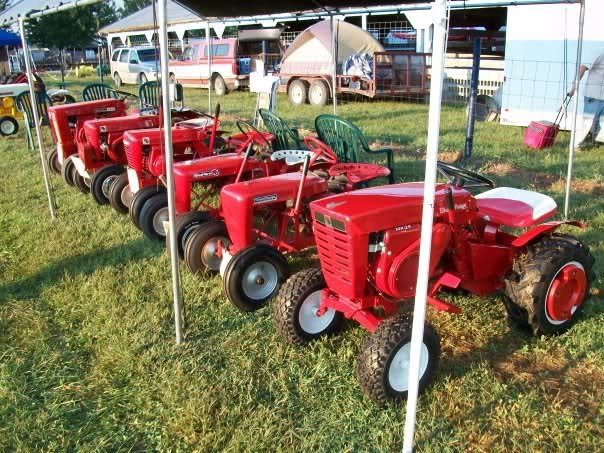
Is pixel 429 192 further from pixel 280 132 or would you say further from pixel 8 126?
pixel 8 126

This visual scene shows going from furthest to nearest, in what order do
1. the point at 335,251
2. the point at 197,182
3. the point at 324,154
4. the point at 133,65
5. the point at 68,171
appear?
the point at 133,65
the point at 68,171
the point at 324,154
the point at 197,182
the point at 335,251

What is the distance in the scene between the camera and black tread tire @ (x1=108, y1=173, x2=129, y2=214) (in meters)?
5.66

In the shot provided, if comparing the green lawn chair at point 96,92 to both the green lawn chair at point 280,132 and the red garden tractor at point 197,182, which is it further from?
the red garden tractor at point 197,182

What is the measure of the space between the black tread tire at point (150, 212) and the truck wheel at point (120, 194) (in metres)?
0.90

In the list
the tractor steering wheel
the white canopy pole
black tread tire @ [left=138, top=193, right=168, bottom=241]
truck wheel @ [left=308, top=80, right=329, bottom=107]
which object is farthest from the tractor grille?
truck wheel @ [left=308, top=80, right=329, bottom=107]

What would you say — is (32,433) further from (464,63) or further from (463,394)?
(464,63)

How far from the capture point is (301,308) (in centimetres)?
312

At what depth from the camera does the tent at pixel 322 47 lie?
1531 cm

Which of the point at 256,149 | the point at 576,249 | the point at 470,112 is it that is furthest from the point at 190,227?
the point at 470,112

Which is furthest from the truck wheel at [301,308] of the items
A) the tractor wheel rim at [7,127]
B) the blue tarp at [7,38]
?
the blue tarp at [7,38]

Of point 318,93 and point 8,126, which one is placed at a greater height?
point 318,93

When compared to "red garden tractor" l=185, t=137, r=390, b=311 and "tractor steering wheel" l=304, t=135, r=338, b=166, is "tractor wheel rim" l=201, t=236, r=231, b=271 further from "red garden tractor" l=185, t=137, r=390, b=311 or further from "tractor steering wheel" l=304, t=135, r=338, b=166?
"tractor steering wheel" l=304, t=135, r=338, b=166

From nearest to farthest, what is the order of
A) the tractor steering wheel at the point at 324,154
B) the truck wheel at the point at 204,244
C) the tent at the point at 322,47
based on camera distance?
the truck wheel at the point at 204,244 → the tractor steering wheel at the point at 324,154 → the tent at the point at 322,47

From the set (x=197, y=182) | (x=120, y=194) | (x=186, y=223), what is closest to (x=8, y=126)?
(x=120, y=194)
